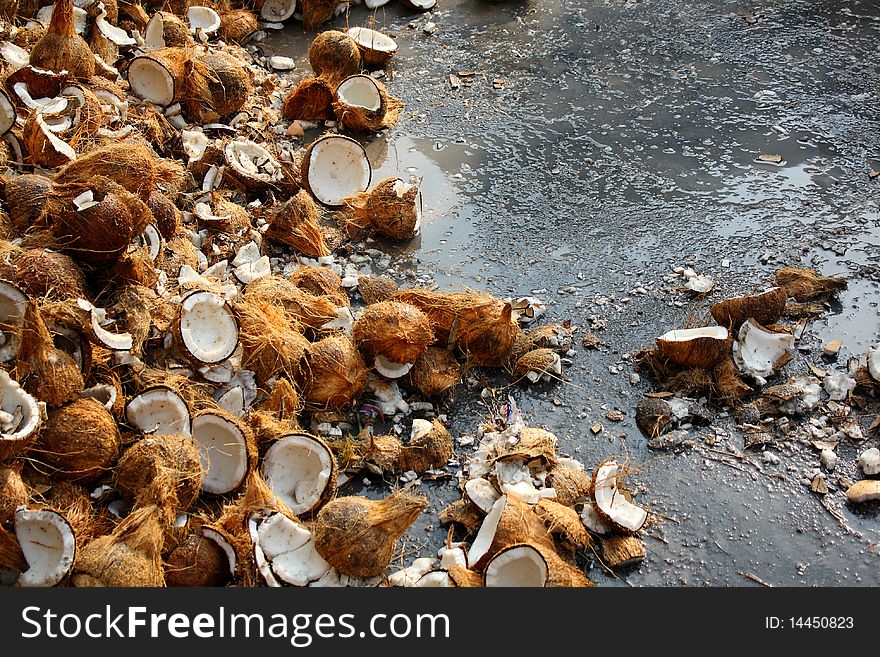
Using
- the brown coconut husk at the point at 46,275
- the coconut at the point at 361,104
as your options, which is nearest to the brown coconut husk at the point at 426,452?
the brown coconut husk at the point at 46,275

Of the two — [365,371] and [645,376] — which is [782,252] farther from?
[365,371]

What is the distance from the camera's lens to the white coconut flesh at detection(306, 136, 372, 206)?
5.01m

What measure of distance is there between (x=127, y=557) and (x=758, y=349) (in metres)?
2.89

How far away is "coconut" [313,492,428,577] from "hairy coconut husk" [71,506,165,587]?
1.88 feet

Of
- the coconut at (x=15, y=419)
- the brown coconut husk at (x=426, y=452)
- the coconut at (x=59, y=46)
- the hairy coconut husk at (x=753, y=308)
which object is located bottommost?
the brown coconut husk at (x=426, y=452)

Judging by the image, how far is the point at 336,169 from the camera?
5.08 meters

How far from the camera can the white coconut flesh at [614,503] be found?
3412mm

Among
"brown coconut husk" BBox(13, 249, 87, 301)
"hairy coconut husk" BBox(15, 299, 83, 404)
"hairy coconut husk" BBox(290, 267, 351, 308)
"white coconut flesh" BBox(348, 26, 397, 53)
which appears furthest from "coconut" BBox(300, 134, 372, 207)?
"hairy coconut husk" BBox(15, 299, 83, 404)

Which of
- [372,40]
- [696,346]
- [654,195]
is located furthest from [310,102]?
[696,346]

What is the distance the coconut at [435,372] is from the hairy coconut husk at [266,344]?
53 cm

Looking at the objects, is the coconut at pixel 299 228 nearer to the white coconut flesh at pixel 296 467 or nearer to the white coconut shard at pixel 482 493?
the white coconut flesh at pixel 296 467
